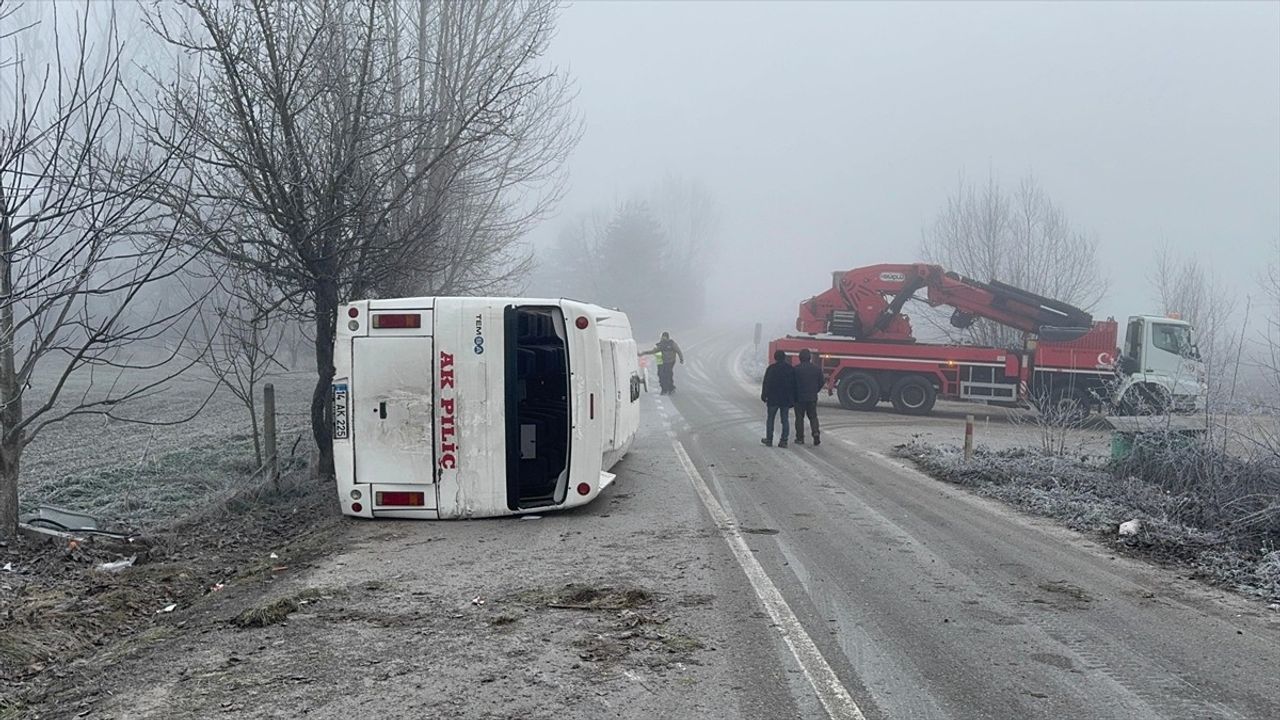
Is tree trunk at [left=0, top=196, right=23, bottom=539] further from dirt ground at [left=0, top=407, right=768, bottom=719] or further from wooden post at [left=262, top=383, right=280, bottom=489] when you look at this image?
wooden post at [left=262, top=383, right=280, bottom=489]

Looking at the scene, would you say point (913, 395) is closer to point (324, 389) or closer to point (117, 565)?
point (324, 389)

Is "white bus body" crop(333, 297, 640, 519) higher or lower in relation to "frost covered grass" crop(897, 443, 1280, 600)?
higher

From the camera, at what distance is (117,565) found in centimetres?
727

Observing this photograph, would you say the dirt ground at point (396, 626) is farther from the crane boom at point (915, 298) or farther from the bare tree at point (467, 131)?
the crane boom at point (915, 298)

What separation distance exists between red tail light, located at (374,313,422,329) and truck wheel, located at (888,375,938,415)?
16.7 metres

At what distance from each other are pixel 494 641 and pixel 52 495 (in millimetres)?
7916

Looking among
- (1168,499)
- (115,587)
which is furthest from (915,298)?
(115,587)

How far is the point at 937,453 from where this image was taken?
46.9 feet

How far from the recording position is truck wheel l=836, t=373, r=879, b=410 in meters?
23.3

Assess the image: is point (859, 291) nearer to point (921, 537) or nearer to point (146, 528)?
point (921, 537)

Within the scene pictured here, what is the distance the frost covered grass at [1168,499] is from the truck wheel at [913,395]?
9.55m

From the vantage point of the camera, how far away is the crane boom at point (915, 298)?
2270 centimetres

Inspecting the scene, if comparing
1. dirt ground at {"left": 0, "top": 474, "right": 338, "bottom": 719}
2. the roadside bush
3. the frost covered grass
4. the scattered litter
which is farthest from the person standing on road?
the scattered litter

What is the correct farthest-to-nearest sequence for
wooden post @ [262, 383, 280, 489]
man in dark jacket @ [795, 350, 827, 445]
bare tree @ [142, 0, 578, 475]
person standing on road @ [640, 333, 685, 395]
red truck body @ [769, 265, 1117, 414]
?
1. person standing on road @ [640, 333, 685, 395]
2. red truck body @ [769, 265, 1117, 414]
3. man in dark jacket @ [795, 350, 827, 445]
4. wooden post @ [262, 383, 280, 489]
5. bare tree @ [142, 0, 578, 475]
